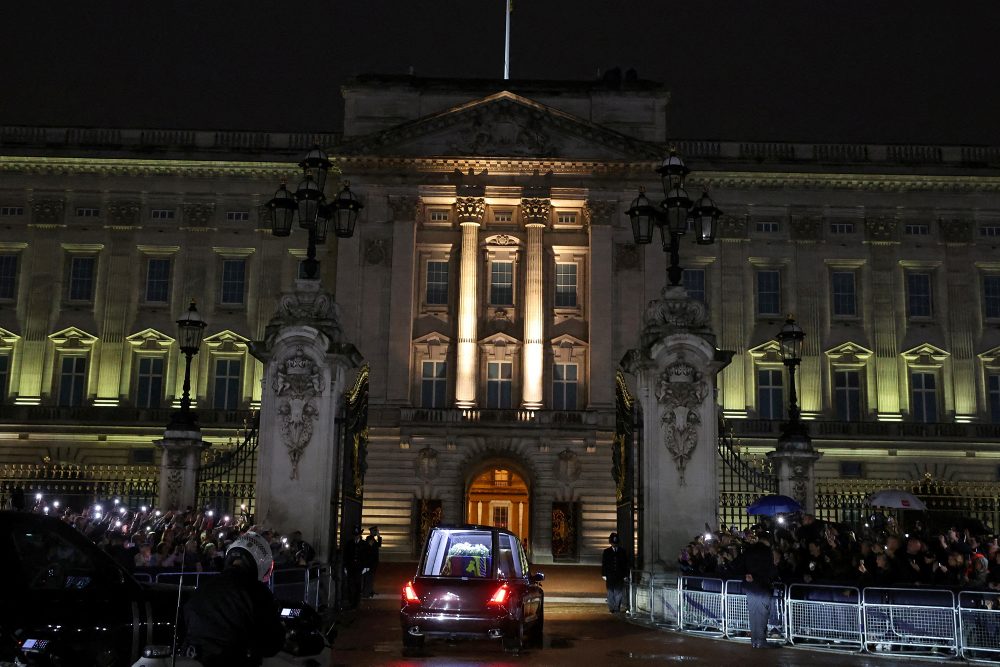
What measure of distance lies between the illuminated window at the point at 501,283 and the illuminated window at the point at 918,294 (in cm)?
1918

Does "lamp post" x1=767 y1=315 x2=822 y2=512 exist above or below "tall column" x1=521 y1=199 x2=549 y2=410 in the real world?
below

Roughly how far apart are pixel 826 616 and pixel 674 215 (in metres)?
7.15

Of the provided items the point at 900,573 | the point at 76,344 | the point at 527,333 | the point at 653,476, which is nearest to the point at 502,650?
the point at 653,476

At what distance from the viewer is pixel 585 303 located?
5188cm

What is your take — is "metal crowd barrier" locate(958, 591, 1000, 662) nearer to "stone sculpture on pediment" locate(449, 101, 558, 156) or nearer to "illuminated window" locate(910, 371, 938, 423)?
"stone sculpture on pediment" locate(449, 101, 558, 156)

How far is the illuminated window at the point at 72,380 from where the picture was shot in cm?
5262

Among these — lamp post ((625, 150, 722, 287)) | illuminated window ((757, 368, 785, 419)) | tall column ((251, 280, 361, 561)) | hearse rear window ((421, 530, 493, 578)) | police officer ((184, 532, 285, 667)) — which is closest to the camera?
police officer ((184, 532, 285, 667))

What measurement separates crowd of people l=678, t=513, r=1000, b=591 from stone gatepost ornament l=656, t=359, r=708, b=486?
1.40 meters

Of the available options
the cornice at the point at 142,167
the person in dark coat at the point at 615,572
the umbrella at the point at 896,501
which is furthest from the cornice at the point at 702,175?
the person in dark coat at the point at 615,572

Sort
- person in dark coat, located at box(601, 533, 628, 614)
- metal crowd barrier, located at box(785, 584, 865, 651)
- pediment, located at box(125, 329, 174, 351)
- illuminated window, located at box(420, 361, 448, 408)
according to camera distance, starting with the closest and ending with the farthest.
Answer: metal crowd barrier, located at box(785, 584, 865, 651), person in dark coat, located at box(601, 533, 628, 614), illuminated window, located at box(420, 361, 448, 408), pediment, located at box(125, 329, 174, 351)

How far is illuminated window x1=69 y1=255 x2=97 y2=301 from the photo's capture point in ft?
176

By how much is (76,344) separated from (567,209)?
79.1 ft

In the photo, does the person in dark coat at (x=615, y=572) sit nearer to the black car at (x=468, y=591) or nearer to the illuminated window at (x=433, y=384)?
the black car at (x=468, y=591)

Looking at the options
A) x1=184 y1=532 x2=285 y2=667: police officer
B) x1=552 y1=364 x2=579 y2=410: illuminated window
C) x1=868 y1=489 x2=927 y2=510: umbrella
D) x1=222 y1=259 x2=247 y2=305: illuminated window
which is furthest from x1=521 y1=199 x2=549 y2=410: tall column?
x1=184 y1=532 x2=285 y2=667: police officer
